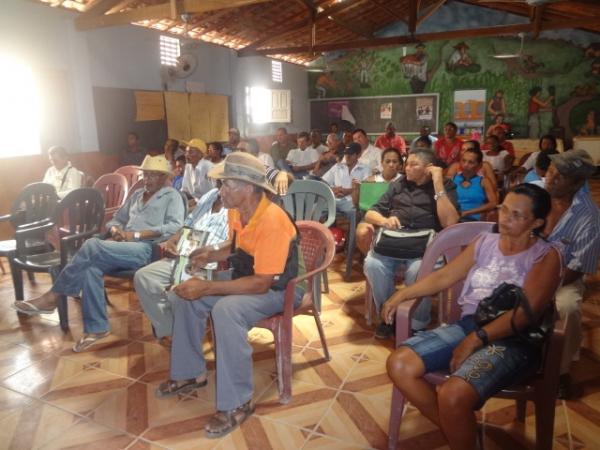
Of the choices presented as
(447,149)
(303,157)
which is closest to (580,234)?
(447,149)

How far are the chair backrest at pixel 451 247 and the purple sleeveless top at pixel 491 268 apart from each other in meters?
0.13

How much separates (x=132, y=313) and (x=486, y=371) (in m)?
2.56

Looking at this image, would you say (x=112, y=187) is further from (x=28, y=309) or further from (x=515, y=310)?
(x=515, y=310)

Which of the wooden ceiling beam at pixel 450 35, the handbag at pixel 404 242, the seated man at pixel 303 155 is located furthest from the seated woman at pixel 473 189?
the wooden ceiling beam at pixel 450 35

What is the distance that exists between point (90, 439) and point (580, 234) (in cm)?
Answer: 239

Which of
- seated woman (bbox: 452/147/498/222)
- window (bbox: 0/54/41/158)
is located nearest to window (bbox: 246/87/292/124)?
window (bbox: 0/54/41/158)

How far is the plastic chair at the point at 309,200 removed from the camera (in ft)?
11.4

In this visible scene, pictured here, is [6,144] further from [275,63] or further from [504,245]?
[275,63]

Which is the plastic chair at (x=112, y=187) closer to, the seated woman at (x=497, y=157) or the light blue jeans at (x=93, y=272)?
the light blue jeans at (x=93, y=272)

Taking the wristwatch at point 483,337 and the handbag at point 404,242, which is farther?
the handbag at point 404,242

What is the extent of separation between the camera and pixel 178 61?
25.3ft

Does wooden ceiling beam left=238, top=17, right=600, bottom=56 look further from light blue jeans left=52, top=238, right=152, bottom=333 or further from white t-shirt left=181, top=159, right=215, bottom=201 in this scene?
light blue jeans left=52, top=238, right=152, bottom=333

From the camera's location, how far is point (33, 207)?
3508 millimetres

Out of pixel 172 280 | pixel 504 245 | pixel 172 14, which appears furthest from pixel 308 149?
pixel 504 245
